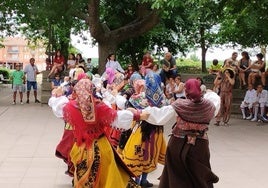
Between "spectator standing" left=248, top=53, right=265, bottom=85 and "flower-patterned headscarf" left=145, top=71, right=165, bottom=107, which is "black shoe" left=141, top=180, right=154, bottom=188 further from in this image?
"spectator standing" left=248, top=53, right=265, bottom=85

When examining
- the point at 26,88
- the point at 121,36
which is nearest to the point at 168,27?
the point at 121,36

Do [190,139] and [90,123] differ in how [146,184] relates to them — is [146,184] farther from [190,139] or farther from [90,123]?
[90,123]

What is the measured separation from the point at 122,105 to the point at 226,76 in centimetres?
764

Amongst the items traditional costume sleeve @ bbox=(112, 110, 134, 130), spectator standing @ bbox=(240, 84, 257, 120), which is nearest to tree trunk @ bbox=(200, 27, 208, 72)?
spectator standing @ bbox=(240, 84, 257, 120)

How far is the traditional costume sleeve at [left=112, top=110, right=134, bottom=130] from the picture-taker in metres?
5.39

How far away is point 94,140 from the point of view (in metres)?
5.38

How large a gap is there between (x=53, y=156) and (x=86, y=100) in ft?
14.9

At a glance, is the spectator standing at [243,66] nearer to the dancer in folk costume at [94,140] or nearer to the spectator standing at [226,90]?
the spectator standing at [226,90]

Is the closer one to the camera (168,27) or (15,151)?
(15,151)

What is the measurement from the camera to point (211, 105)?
5969 millimetres

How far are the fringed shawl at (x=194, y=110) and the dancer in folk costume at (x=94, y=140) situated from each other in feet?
2.28

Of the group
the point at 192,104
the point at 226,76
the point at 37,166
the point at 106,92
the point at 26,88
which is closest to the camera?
the point at 192,104

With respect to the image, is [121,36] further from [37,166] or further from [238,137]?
[37,166]

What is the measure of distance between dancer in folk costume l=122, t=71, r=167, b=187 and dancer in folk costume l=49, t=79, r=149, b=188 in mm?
A: 1364
